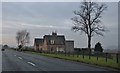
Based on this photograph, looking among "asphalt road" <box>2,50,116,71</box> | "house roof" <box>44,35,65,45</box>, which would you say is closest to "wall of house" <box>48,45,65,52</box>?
"house roof" <box>44,35,65,45</box>

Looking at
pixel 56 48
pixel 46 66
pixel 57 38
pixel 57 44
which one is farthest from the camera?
pixel 57 38

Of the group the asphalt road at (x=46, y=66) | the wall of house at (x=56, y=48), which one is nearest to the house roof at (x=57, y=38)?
the wall of house at (x=56, y=48)

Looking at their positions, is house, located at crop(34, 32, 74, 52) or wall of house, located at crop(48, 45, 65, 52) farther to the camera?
house, located at crop(34, 32, 74, 52)

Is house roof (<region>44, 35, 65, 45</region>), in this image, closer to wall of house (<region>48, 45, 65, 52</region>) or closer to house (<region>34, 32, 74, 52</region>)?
house (<region>34, 32, 74, 52</region>)

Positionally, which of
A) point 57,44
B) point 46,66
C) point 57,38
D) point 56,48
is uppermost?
point 57,38

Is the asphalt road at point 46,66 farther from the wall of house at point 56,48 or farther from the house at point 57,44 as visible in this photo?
the house at point 57,44

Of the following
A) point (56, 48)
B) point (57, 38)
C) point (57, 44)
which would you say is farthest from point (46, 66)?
point (57, 38)

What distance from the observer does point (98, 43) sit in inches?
2753

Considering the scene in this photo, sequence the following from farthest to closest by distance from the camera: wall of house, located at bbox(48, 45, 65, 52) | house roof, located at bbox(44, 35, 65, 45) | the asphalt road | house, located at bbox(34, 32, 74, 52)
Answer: house roof, located at bbox(44, 35, 65, 45), house, located at bbox(34, 32, 74, 52), wall of house, located at bbox(48, 45, 65, 52), the asphalt road

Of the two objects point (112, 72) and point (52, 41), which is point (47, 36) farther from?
point (112, 72)

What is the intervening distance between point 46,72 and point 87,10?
5462 centimetres

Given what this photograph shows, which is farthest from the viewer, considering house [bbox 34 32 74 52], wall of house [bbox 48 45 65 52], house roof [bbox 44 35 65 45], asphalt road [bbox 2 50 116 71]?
house roof [bbox 44 35 65 45]

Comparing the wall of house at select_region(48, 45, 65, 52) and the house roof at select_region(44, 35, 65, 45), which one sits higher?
the house roof at select_region(44, 35, 65, 45)

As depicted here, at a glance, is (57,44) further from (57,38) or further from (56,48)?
(57,38)
